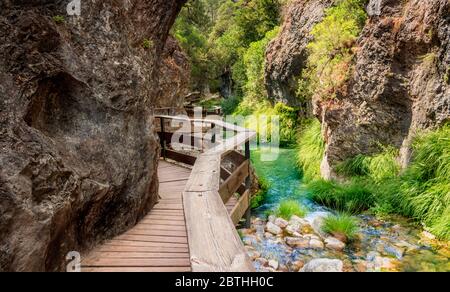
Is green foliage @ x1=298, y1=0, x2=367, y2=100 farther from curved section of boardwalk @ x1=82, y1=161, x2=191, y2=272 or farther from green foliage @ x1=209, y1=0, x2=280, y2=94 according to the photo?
green foliage @ x1=209, y1=0, x2=280, y2=94

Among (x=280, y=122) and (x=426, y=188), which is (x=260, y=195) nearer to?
(x=426, y=188)

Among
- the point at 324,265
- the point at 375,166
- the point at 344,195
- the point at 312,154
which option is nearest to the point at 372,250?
the point at 324,265

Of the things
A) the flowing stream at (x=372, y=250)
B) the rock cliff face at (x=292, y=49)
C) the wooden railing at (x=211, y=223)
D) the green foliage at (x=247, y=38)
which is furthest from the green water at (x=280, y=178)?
the green foliage at (x=247, y=38)

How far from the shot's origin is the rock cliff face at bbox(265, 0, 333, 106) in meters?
17.1

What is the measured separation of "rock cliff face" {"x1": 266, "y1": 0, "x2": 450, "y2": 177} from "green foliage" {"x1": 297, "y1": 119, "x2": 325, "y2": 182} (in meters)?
0.64

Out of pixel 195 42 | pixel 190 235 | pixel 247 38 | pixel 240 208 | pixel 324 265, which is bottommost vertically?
pixel 324 265

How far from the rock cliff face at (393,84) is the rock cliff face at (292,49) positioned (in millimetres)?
5922

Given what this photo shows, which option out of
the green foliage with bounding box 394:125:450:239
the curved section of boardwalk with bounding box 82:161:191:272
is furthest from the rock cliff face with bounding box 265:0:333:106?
the curved section of boardwalk with bounding box 82:161:191:272

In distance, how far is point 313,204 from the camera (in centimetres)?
984

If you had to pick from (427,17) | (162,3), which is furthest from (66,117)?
(427,17)

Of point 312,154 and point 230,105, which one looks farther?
point 230,105

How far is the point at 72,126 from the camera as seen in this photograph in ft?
13.1

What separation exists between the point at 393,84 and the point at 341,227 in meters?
4.58
